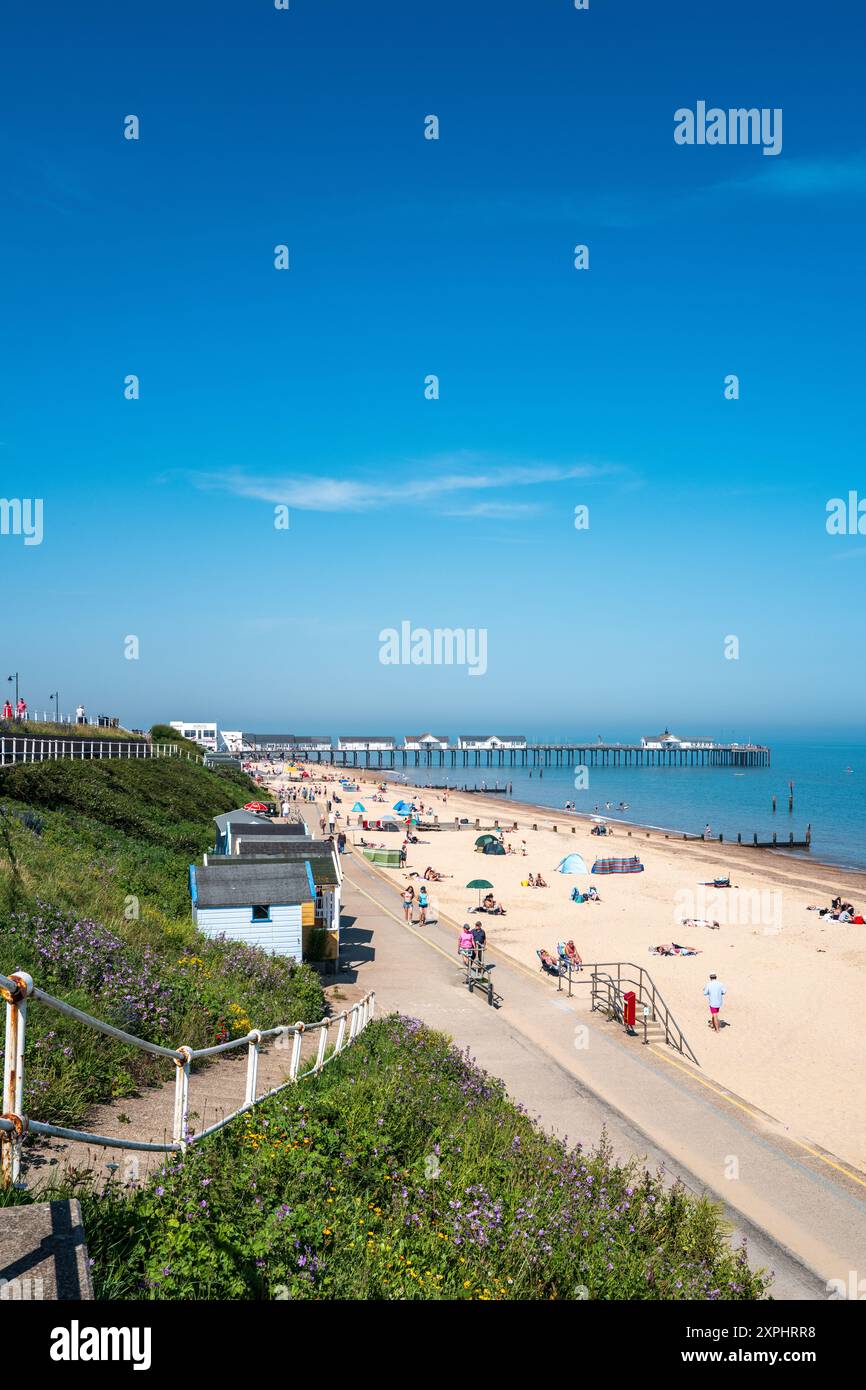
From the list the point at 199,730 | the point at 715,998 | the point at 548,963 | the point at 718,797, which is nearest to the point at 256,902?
the point at 548,963

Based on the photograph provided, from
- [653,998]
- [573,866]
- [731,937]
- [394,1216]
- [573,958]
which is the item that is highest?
[394,1216]

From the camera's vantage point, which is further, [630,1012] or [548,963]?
[548,963]

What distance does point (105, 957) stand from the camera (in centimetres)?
1121

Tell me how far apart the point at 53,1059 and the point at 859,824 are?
94.0 m

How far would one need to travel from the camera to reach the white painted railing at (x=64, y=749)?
1395 inches

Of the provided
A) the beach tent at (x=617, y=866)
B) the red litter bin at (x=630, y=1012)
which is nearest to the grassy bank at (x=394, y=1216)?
the red litter bin at (x=630, y=1012)

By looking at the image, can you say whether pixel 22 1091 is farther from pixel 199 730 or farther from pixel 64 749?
pixel 199 730

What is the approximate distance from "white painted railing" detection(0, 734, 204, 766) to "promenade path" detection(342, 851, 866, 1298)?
714 inches

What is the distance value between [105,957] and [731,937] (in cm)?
2703

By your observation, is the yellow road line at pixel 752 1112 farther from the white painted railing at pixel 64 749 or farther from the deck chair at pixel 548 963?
the white painted railing at pixel 64 749
